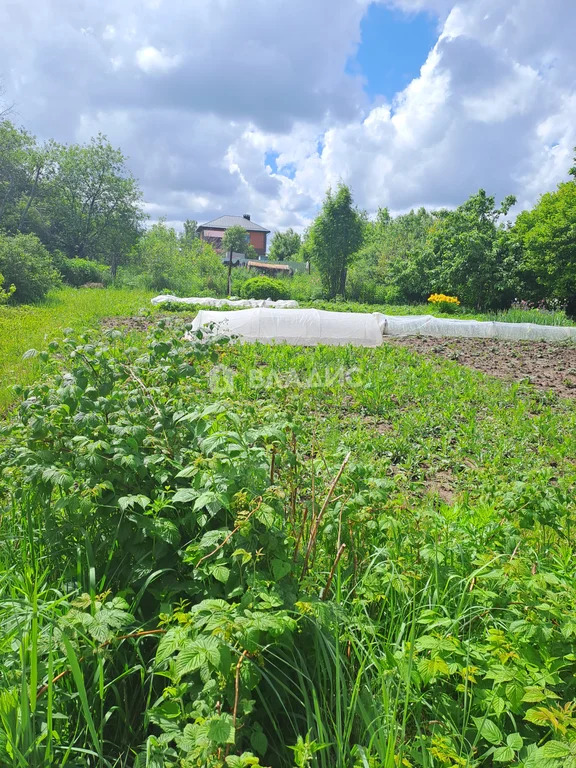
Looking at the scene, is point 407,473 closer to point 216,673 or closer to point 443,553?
point 443,553

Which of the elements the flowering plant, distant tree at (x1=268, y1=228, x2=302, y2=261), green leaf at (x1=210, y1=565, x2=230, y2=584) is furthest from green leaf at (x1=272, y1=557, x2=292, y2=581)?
distant tree at (x1=268, y1=228, x2=302, y2=261)

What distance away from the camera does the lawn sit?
41.2 inches

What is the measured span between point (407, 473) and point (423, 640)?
219 centimetres

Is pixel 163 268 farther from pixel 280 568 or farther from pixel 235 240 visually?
pixel 280 568

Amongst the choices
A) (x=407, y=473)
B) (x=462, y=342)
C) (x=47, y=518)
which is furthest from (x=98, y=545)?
(x=462, y=342)

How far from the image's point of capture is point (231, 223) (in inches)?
2117

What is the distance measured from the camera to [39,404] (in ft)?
5.69

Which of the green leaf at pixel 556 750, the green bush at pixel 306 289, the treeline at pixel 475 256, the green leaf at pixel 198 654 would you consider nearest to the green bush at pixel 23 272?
the green bush at pixel 306 289

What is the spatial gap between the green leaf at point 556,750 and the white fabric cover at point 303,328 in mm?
7295

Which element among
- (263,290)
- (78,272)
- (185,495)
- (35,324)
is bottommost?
(185,495)

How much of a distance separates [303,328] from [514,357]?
3.39m

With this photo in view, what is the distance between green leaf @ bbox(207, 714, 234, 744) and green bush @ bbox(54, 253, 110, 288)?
20.6m

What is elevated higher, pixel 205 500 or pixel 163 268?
pixel 163 268

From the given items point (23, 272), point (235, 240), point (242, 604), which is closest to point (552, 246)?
point (23, 272)
